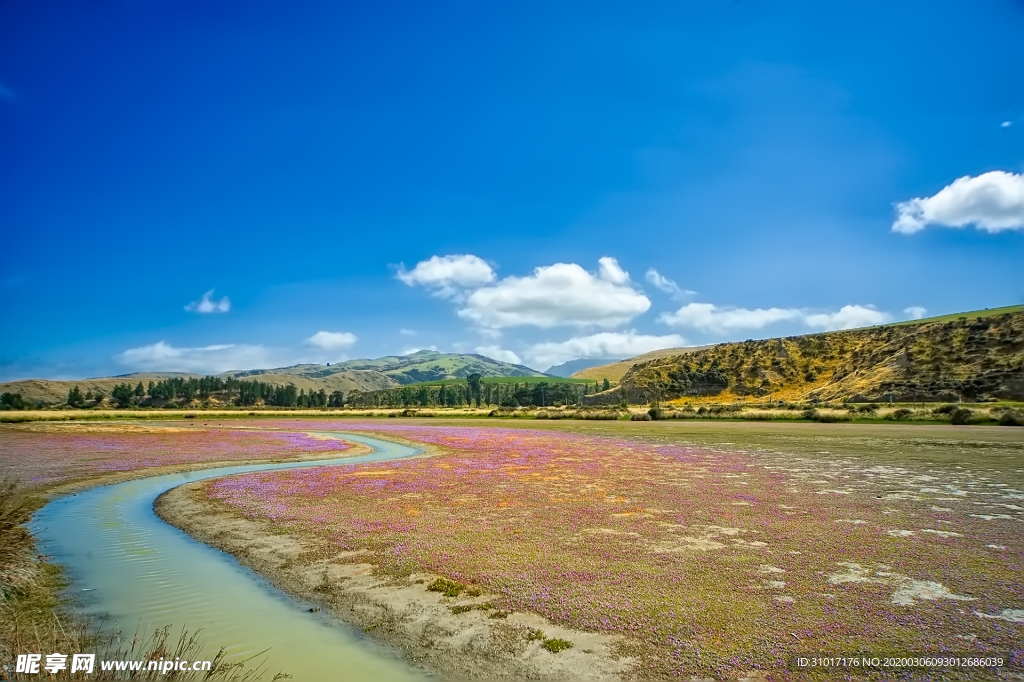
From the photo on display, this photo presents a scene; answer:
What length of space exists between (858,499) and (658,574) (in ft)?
36.4

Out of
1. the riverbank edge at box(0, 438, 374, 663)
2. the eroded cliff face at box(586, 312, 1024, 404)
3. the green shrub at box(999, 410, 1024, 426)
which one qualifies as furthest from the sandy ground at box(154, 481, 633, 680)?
the eroded cliff face at box(586, 312, 1024, 404)

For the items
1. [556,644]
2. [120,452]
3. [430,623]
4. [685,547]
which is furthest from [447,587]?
[120,452]

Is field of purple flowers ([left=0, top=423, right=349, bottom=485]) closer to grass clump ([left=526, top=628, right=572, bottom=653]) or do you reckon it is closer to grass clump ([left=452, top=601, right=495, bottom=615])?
grass clump ([left=452, top=601, right=495, bottom=615])

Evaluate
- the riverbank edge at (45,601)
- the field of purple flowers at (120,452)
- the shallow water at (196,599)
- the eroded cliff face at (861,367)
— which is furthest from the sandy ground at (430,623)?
the eroded cliff face at (861,367)

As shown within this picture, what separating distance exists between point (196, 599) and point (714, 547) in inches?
417

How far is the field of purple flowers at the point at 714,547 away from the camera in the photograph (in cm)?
762

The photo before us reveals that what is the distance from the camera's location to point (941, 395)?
75188 millimetres

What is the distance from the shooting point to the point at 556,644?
7539mm

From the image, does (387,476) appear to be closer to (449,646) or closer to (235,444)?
(449,646)

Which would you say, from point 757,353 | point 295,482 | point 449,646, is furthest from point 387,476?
point 757,353

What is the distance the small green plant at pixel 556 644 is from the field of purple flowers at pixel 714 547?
581 mm

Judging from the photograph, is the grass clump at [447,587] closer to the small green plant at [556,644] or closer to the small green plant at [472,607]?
the small green plant at [472,607]

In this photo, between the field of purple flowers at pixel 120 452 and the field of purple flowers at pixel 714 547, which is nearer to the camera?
the field of purple flowers at pixel 714 547

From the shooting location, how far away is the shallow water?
7.41 m
